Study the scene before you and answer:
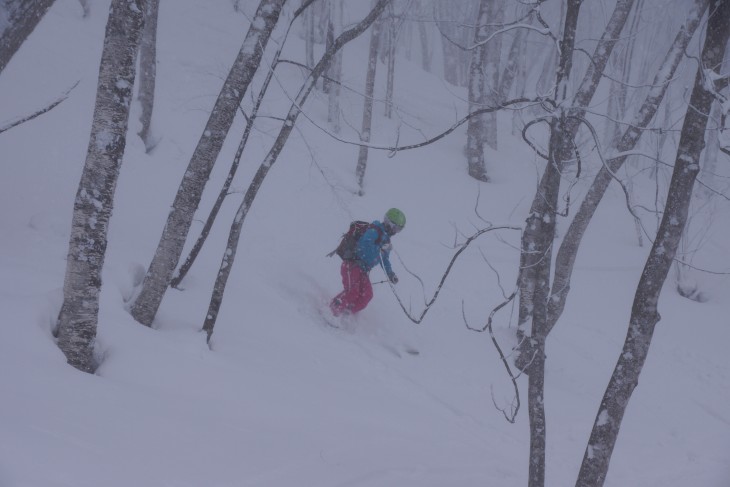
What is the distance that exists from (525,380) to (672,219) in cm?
496

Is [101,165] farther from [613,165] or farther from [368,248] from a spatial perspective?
[613,165]

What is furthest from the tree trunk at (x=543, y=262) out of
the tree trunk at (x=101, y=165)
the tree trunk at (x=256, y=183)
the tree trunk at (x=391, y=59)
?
the tree trunk at (x=391, y=59)

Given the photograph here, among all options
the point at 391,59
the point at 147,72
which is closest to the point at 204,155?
the point at 147,72

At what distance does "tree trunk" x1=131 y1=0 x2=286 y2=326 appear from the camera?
4617 millimetres

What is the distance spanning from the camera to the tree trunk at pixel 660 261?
3006mm

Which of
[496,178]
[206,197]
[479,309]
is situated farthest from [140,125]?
[496,178]

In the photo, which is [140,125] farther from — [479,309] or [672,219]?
[672,219]

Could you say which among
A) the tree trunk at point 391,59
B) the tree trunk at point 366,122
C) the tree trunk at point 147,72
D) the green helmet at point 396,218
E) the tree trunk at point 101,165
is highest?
the tree trunk at point 391,59

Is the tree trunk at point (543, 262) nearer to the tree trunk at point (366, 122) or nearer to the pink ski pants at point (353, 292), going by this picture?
the pink ski pants at point (353, 292)

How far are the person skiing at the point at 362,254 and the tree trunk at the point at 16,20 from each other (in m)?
4.77

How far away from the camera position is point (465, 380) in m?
6.80

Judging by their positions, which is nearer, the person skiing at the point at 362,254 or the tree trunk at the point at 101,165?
the tree trunk at the point at 101,165

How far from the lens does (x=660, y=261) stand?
3.04 m

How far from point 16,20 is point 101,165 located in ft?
3.24
